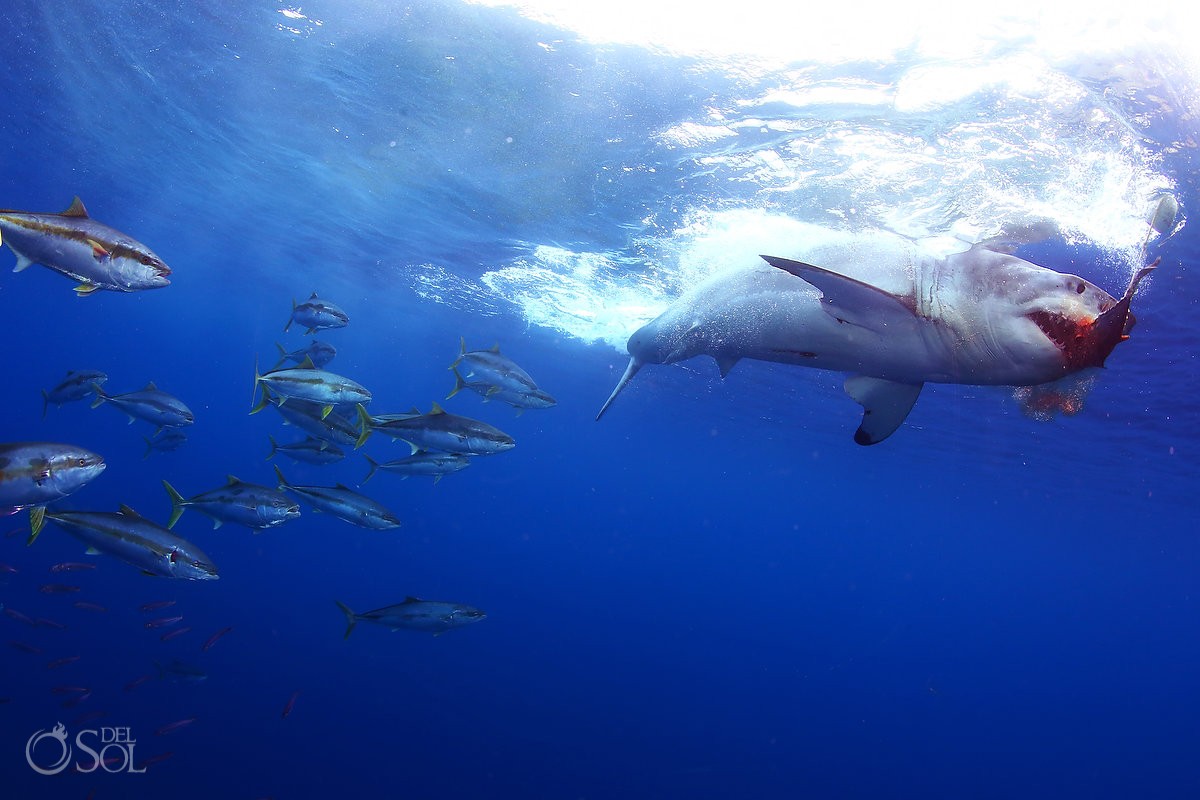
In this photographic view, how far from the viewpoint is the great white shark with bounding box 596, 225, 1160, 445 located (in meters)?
3.20

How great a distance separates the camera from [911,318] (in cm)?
378

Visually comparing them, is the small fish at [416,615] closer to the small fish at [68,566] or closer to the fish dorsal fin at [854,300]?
the small fish at [68,566]

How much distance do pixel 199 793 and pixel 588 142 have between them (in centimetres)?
1642

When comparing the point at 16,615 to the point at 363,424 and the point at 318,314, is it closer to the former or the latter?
the point at 318,314

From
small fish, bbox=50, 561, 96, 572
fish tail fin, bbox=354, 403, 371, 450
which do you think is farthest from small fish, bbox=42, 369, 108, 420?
fish tail fin, bbox=354, 403, 371, 450

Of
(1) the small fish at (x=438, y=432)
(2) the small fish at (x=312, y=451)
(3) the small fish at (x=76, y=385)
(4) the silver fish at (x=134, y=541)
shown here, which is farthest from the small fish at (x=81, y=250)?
(3) the small fish at (x=76, y=385)

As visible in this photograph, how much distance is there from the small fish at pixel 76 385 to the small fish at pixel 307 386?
4.37 metres

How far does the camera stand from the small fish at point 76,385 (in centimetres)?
914

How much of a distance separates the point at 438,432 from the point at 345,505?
4.98 feet

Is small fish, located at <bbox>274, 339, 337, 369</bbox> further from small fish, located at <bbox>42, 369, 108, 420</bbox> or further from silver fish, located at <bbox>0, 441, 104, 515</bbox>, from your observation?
silver fish, located at <bbox>0, 441, 104, 515</bbox>

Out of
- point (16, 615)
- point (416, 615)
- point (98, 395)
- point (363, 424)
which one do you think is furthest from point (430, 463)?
point (16, 615)

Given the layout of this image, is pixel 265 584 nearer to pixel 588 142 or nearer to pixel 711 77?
pixel 588 142

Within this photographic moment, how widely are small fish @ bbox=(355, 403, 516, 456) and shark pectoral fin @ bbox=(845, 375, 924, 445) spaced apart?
4.10 meters

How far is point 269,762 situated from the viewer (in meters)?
14.1
